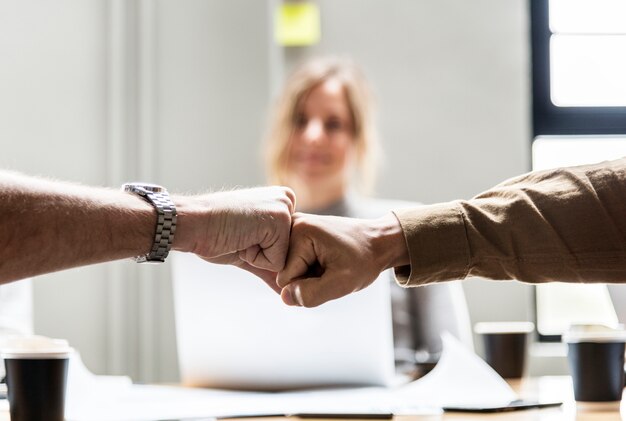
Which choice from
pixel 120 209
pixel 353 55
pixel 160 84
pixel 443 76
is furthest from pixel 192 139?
pixel 120 209

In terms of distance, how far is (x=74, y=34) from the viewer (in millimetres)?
3273

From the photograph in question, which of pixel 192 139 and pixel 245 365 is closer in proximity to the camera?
pixel 245 365

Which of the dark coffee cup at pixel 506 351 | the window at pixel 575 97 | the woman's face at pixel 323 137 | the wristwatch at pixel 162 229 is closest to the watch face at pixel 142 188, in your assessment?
the wristwatch at pixel 162 229

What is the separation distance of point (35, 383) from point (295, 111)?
1819mm

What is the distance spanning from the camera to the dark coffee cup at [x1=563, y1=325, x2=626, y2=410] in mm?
1447

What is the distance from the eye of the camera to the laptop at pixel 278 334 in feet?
5.17

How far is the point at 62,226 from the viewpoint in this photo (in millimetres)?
1260

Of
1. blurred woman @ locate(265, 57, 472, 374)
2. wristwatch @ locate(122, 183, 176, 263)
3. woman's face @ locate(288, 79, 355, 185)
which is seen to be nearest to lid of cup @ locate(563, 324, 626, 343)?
wristwatch @ locate(122, 183, 176, 263)

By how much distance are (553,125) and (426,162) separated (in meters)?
0.48

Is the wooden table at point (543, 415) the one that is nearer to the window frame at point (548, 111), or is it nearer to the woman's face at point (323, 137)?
A: the woman's face at point (323, 137)

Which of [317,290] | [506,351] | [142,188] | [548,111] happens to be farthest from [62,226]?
[548,111]

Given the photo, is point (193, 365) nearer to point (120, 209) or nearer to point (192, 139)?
point (120, 209)

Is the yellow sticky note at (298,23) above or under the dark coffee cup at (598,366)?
above

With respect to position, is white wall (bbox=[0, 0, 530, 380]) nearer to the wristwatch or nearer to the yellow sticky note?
the yellow sticky note
